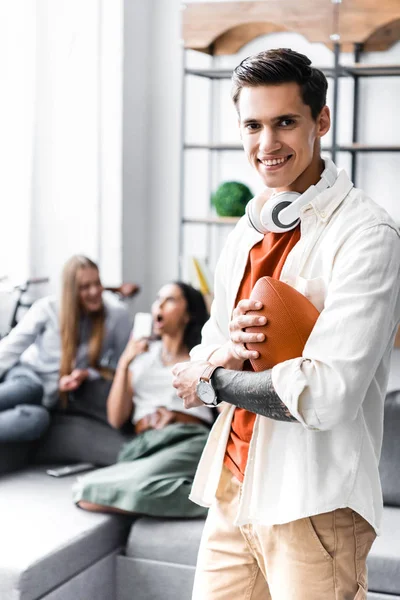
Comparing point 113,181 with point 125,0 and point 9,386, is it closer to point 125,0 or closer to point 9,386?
point 125,0

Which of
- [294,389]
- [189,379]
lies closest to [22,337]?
[189,379]

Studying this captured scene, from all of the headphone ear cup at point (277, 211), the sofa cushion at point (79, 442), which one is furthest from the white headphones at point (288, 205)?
the sofa cushion at point (79, 442)

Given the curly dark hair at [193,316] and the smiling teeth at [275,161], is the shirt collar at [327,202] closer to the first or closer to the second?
the smiling teeth at [275,161]

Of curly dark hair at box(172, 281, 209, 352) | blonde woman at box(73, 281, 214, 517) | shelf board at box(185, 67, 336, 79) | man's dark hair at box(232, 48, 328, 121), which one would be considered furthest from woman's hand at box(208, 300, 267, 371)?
shelf board at box(185, 67, 336, 79)

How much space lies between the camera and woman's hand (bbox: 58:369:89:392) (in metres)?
3.17

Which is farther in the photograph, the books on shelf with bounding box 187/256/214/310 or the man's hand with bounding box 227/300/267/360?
the books on shelf with bounding box 187/256/214/310

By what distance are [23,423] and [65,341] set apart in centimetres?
42

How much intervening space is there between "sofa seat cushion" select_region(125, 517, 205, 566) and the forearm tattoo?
1.21m

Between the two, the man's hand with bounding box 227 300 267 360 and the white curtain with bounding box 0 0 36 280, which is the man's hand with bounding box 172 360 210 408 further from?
the white curtain with bounding box 0 0 36 280

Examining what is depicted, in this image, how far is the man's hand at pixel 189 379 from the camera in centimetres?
138

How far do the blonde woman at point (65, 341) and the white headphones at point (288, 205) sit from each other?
194cm

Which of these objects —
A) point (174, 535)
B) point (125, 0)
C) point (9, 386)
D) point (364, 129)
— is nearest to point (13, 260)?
point (9, 386)

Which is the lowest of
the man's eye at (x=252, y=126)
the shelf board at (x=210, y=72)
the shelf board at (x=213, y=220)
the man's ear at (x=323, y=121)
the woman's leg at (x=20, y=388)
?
the woman's leg at (x=20, y=388)

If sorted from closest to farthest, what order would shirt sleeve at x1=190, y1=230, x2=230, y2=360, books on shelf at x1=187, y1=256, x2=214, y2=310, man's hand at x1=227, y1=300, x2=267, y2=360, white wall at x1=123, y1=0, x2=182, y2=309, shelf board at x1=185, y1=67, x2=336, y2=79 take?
man's hand at x1=227, y1=300, x2=267, y2=360 < shirt sleeve at x1=190, y1=230, x2=230, y2=360 < books on shelf at x1=187, y1=256, x2=214, y2=310 < shelf board at x1=185, y1=67, x2=336, y2=79 < white wall at x1=123, y1=0, x2=182, y2=309
